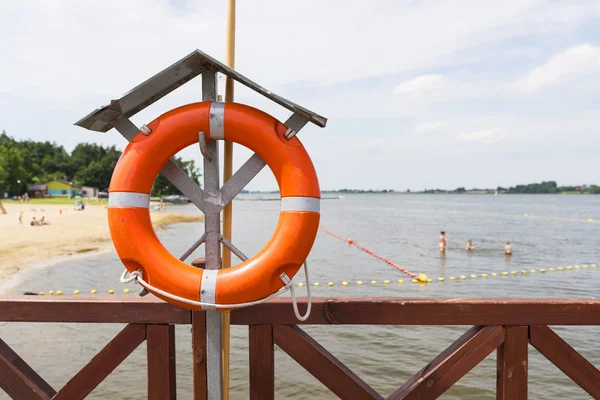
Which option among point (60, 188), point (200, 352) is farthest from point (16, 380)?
point (60, 188)

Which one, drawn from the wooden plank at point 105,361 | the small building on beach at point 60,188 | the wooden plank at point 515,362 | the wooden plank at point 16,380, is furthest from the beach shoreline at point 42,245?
the small building on beach at point 60,188

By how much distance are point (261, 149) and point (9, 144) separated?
6519cm

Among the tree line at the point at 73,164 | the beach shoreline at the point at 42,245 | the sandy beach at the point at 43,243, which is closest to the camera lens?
the beach shoreline at the point at 42,245

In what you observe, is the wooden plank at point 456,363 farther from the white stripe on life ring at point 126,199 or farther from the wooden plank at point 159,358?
the white stripe on life ring at point 126,199

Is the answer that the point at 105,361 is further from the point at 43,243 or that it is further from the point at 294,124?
the point at 43,243

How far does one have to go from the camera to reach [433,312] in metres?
1.80

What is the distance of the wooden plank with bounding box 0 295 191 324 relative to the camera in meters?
1.83

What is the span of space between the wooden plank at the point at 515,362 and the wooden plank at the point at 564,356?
0.04 metres

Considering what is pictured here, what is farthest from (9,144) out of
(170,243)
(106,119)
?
(106,119)

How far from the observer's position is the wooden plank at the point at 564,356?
180 centimetres

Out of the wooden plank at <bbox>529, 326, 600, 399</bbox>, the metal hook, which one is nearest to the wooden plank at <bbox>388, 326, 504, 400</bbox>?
the wooden plank at <bbox>529, 326, 600, 399</bbox>

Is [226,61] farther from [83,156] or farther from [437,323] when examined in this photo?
[83,156]

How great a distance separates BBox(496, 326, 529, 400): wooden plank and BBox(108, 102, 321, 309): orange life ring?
0.87 metres

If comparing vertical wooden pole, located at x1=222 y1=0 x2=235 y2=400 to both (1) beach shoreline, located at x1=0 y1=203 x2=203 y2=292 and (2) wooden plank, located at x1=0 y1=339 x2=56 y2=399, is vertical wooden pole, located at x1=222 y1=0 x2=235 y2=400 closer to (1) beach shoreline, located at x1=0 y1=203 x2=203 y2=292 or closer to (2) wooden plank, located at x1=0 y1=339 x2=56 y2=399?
(2) wooden plank, located at x1=0 y1=339 x2=56 y2=399
